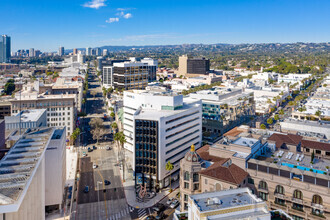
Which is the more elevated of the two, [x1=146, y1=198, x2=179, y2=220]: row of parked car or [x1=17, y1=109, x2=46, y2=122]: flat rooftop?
[x1=17, y1=109, x2=46, y2=122]: flat rooftop

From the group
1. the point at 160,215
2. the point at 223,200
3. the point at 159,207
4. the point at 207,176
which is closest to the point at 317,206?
the point at 207,176

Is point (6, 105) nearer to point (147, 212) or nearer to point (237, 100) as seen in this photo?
point (147, 212)

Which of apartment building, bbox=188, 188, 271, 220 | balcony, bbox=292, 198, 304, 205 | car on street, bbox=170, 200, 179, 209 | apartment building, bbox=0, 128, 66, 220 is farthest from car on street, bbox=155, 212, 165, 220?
balcony, bbox=292, 198, 304, 205

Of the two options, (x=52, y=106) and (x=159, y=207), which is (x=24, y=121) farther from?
(x=159, y=207)

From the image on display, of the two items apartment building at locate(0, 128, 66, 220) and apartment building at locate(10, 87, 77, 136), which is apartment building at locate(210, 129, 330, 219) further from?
apartment building at locate(10, 87, 77, 136)

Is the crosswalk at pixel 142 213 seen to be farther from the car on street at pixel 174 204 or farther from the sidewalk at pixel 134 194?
the car on street at pixel 174 204

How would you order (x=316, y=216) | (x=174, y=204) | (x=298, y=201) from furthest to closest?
(x=174, y=204)
(x=298, y=201)
(x=316, y=216)

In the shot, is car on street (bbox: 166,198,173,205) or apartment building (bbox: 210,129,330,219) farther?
car on street (bbox: 166,198,173,205)

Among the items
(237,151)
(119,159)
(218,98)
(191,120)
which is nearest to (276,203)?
(237,151)
